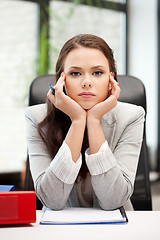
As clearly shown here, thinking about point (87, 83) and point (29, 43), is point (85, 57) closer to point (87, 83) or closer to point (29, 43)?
point (87, 83)

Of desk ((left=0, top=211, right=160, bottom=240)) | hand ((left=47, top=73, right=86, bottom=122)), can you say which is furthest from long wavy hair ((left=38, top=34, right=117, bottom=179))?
desk ((left=0, top=211, right=160, bottom=240))

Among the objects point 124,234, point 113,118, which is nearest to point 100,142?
point 113,118

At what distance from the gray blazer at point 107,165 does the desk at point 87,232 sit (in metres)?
0.20

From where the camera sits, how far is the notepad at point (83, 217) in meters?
0.89

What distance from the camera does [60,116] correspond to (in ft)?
4.46

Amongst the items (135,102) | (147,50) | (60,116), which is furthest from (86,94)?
(147,50)

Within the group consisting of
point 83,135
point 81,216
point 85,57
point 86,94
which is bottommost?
point 81,216

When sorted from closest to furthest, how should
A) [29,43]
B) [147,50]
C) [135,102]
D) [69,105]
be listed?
[69,105] → [135,102] → [29,43] → [147,50]

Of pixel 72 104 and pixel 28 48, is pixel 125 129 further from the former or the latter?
pixel 28 48

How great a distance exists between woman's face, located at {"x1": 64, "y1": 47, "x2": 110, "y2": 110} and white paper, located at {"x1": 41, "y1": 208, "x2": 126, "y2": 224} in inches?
14.6

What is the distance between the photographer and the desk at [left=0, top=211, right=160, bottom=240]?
78cm

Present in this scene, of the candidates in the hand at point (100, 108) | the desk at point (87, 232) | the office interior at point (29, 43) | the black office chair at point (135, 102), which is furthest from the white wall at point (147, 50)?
the desk at point (87, 232)

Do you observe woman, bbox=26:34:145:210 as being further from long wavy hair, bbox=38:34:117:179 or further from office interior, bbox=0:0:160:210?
office interior, bbox=0:0:160:210

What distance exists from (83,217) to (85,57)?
0.53 metres
